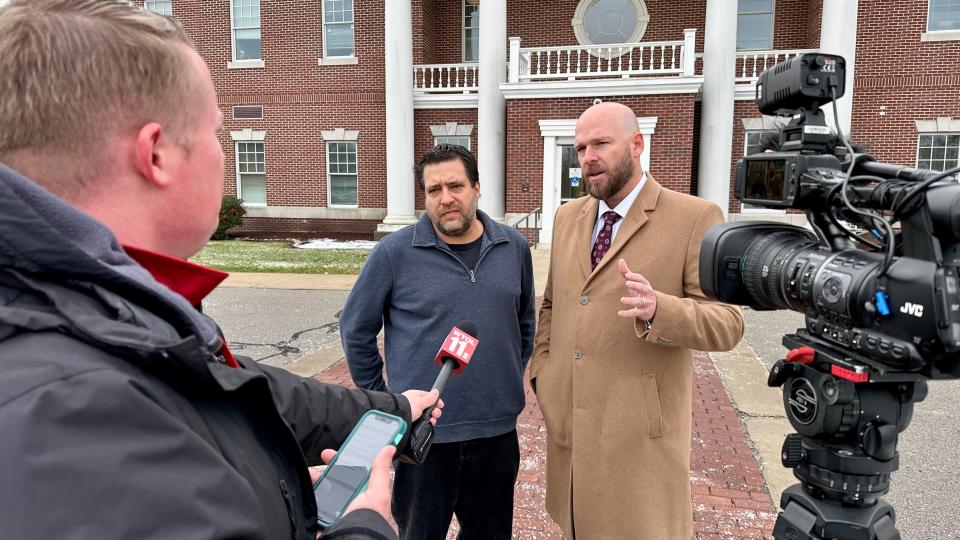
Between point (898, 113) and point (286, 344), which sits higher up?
point (898, 113)

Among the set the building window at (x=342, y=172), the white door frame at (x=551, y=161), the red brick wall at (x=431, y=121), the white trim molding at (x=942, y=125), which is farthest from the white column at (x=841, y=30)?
the building window at (x=342, y=172)

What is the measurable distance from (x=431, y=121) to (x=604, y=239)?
14418 mm

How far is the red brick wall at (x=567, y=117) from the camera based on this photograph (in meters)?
13.4

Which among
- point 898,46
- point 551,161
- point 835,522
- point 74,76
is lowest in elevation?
point 835,522

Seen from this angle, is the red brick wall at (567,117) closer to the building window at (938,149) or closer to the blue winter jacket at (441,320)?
the building window at (938,149)

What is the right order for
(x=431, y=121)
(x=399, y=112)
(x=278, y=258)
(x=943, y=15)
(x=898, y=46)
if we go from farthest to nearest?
(x=431, y=121)
(x=399, y=112)
(x=898, y=46)
(x=943, y=15)
(x=278, y=258)

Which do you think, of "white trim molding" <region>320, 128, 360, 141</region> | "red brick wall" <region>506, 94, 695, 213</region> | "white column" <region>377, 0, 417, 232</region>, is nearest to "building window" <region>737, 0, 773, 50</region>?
"red brick wall" <region>506, 94, 695, 213</region>

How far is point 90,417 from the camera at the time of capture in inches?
28.4

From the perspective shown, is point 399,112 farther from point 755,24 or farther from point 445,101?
point 755,24

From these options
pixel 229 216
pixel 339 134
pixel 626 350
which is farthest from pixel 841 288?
pixel 229 216

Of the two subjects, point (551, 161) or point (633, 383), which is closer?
point (633, 383)

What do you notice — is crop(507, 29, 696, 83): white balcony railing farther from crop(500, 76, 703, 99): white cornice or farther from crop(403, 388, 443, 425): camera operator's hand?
crop(403, 388, 443, 425): camera operator's hand

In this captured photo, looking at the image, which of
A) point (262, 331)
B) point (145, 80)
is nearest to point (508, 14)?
point (262, 331)

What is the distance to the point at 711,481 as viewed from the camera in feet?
12.3
